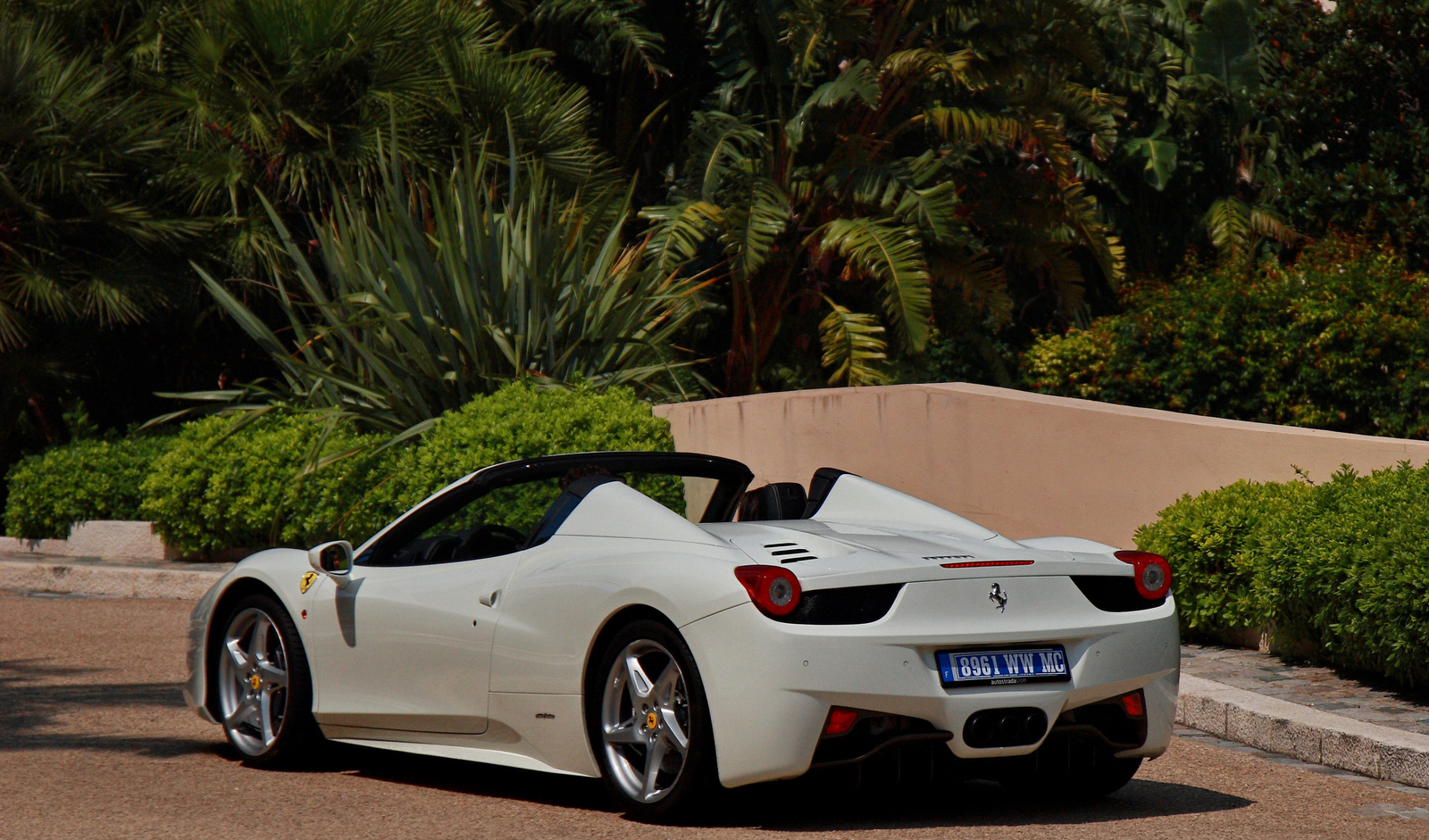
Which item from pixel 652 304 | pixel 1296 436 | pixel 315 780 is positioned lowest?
pixel 315 780

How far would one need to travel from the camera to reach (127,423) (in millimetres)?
17484

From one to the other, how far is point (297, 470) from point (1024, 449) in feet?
18.4

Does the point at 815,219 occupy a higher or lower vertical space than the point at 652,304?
higher

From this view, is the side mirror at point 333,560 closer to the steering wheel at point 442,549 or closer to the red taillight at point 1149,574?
the steering wheel at point 442,549

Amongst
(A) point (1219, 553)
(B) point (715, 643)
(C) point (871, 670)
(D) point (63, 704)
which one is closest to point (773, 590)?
(B) point (715, 643)

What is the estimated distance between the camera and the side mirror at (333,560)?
607cm

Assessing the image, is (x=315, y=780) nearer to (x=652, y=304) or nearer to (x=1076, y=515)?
(x=1076, y=515)

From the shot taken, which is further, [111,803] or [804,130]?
[804,130]

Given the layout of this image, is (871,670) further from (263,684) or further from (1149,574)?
(263,684)

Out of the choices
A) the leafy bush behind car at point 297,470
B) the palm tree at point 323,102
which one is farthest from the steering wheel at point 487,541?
the palm tree at point 323,102

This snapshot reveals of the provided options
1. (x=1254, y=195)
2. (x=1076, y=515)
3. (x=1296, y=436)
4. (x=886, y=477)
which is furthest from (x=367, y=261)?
(x=1254, y=195)

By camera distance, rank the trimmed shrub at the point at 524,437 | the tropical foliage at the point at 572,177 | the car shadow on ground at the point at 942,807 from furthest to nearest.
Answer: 1. the tropical foliage at the point at 572,177
2. the trimmed shrub at the point at 524,437
3. the car shadow on ground at the point at 942,807

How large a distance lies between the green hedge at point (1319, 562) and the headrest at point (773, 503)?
285 centimetres

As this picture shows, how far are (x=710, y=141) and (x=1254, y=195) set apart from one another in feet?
38.5
